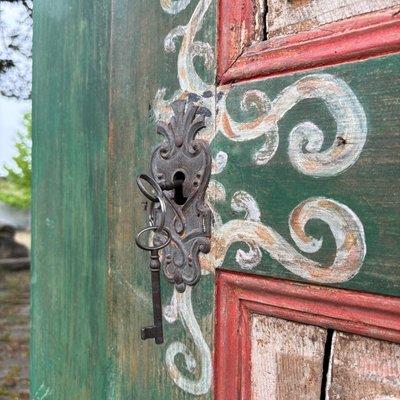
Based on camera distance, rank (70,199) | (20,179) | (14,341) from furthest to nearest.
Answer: (20,179)
(14,341)
(70,199)

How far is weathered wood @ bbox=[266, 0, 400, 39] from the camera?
400 millimetres

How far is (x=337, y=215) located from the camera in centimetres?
41

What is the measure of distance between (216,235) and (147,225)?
4.7 inches

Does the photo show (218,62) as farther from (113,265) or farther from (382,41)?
(113,265)

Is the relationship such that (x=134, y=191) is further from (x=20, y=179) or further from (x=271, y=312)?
(x=20, y=179)

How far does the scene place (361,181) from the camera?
0.39 m

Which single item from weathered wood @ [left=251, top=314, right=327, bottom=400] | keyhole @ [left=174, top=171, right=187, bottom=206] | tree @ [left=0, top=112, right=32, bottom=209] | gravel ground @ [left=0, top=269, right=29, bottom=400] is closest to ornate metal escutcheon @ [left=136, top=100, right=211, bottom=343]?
keyhole @ [left=174, top=171, right=187, bottom=206]

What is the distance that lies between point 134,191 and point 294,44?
0.28m

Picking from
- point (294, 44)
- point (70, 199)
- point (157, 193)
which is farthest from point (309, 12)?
point (70, 199)

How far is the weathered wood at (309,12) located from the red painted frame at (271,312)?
0.80ft

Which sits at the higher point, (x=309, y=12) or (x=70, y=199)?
(x=309, y=12)

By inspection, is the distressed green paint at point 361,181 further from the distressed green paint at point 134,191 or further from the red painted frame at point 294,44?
the distressed green paint at point 134,191

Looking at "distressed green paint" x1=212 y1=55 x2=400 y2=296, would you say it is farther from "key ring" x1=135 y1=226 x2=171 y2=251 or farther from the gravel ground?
Result: the gravel ground

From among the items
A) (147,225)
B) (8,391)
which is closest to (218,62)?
(147,225)
